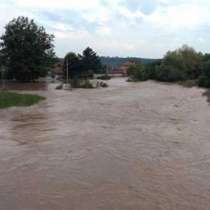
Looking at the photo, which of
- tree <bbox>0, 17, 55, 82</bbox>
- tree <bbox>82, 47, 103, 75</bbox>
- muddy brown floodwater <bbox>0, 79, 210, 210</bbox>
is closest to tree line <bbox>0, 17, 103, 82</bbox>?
tree <bbox>0, 17, 55, 82</bbox>

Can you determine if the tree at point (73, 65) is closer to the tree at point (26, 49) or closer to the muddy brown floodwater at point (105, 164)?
the tree at point (26, 49)

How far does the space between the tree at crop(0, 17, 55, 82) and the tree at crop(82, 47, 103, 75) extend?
74.4ft

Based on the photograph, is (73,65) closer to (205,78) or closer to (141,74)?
(141,74)

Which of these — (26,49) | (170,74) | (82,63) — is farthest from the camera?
(82,63)

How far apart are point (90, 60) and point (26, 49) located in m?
28.4

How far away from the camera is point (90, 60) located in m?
79.4

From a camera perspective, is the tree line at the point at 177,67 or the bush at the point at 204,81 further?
the tree line at the point at 177,67

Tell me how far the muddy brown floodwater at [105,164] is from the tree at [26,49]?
3405 centimetres

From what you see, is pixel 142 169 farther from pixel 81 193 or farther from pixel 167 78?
pixel 167 78

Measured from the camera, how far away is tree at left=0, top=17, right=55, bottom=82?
2044 inches

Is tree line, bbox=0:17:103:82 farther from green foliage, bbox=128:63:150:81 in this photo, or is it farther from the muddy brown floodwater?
the muddy brown floodwater

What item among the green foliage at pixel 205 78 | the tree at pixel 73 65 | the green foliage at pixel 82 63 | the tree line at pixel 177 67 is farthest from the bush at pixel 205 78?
the tree at pixel 73 65

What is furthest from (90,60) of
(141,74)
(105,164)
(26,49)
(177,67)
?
(105,164)

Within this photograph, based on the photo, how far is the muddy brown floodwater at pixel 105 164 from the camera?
7.75 meters
